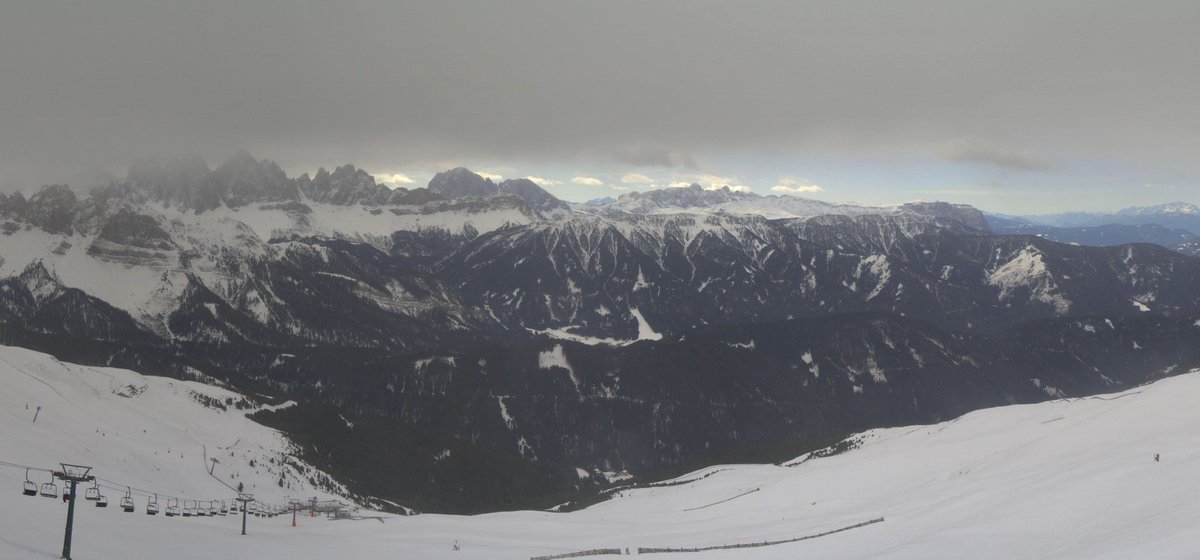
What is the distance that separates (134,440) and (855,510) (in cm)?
13242

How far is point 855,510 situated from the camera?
77.2 m

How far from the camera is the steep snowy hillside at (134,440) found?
110 m

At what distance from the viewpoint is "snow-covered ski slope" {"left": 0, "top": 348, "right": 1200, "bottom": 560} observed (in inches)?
1845

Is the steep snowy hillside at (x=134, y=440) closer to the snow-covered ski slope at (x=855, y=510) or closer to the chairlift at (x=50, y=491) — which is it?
the snow-covered ski slope at (x=855, y=510)

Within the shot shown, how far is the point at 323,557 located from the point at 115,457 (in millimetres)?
83537

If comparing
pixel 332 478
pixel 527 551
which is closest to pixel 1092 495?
pixel 527 551

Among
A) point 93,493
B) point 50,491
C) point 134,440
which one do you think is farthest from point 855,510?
point 134,440

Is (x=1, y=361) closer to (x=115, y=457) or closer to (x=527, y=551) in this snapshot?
(x=115, y=457)

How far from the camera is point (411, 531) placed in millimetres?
82938

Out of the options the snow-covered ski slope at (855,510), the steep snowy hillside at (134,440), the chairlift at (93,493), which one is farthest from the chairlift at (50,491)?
the steep snowy hillside at (134,440)

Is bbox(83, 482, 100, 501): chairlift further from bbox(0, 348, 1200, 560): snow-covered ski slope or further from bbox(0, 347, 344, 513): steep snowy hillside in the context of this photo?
bbox(0, 347, 344, 513): steep snowy hillside

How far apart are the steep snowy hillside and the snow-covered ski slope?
38.0 inches

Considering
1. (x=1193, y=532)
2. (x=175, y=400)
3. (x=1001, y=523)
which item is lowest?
(x=175, y=400)

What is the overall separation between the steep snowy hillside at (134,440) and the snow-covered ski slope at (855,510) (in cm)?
97
